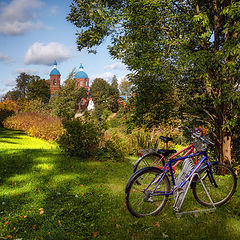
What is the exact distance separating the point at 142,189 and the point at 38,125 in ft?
41.5

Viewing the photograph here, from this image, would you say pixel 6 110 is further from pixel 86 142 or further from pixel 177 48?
pixel 177 48

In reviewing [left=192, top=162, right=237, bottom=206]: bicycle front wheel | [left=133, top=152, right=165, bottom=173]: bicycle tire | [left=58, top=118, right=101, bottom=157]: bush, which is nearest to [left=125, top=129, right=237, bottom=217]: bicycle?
[left=192, top=162, right=237, bottom=206]: bicycle front wheel

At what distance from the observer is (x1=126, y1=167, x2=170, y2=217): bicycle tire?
328cm

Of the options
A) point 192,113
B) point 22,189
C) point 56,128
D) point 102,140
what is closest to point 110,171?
point 102,140

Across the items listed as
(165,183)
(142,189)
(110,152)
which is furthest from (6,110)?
(165,183)

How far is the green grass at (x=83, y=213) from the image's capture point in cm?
311

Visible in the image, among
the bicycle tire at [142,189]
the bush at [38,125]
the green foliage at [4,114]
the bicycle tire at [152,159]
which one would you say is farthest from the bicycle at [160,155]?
the green foliage at [4,114]

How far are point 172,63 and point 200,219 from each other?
3.35 m

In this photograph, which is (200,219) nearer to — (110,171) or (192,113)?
(110,171)

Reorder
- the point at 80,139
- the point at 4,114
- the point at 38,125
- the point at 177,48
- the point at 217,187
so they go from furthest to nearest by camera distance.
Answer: the point at 4,114 < the point at 38,125 < the point at 80,139 < the point at 177,48 < the point at 217,187

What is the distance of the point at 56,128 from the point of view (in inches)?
523

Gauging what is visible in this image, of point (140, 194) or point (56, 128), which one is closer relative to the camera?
point (140, 194)

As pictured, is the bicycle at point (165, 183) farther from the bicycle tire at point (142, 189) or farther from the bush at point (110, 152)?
the bush at point (110, 152)

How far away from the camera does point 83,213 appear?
145 inches
